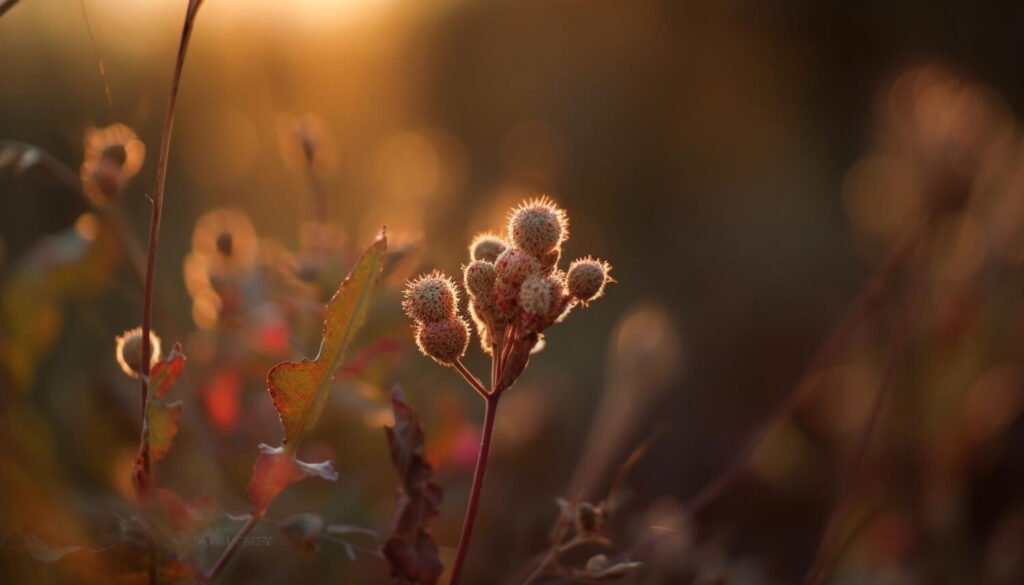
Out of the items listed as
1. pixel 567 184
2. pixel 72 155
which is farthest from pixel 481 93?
pixel 72 155

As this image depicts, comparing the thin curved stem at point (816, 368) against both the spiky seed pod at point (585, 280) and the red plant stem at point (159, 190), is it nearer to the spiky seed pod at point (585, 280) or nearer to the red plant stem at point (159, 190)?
the spiky seed pod at point (585, 280)

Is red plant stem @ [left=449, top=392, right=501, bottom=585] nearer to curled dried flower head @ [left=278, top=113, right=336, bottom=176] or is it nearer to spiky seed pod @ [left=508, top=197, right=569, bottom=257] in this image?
spiky seed pod @ [left=508, top=197, right=569, bottom=257]

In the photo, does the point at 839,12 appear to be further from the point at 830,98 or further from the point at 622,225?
the point at 622,225

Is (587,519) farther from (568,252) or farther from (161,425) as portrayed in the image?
(568,252)

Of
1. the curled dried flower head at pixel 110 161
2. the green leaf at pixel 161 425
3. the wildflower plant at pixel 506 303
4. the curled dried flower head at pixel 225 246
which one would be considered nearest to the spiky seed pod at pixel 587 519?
the wildflower plant at pixel 506 303

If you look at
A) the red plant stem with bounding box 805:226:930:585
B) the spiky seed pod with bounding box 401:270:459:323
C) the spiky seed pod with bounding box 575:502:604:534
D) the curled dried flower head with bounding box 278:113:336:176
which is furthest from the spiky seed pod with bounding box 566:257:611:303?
the curled dried flower head with bounding box 278:113:336:176


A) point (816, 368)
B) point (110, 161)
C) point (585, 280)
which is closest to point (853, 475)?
point (816, 368)
